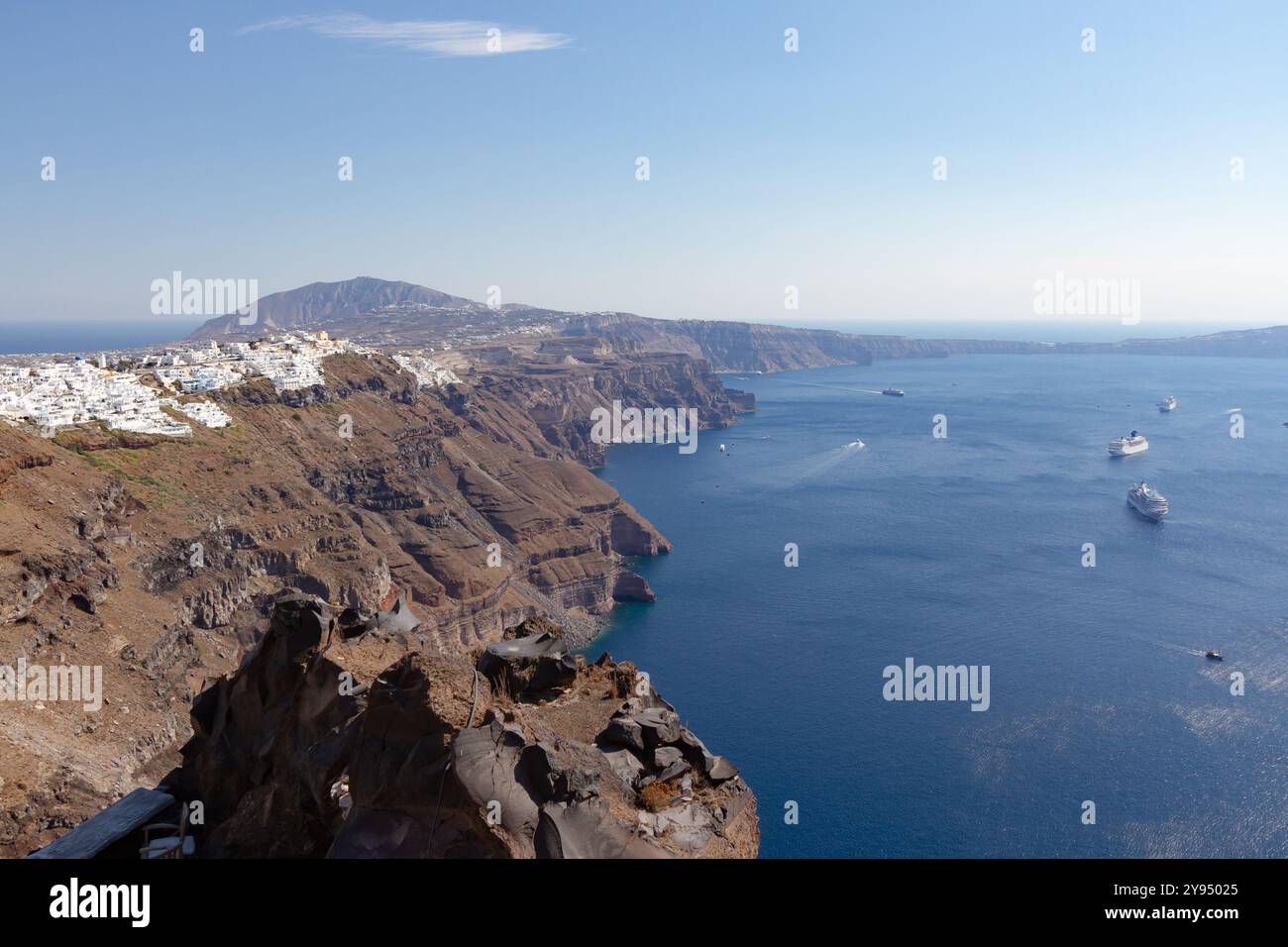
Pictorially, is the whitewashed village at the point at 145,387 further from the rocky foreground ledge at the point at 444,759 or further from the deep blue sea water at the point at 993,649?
the rocky foreground ledge at the point at 444,759

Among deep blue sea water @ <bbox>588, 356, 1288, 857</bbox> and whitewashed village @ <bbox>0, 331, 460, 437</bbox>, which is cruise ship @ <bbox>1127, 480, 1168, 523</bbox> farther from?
whitewashed village @ <bbox>0, 331, 460, 437</bbox>

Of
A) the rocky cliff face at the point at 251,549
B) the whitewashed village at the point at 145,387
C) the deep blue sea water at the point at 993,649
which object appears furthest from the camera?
the whitewashed village at the point at 145,387

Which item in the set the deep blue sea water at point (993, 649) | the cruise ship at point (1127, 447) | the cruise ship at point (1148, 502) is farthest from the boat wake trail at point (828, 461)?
the cruise ship at point (1148, 502)

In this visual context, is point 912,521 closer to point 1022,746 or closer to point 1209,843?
point 1022,746

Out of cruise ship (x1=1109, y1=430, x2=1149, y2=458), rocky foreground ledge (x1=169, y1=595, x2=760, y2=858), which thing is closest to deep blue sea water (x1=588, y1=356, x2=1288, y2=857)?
cruise ship (x1=1109, y1=430, x2=1149, y2=458)

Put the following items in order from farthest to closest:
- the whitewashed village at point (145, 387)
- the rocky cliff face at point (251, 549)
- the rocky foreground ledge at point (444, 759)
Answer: the whitewashed village at point (145, 387), the rocky cliff face at point (251, 549), the rocky foreground ledge at point (444, 759)
